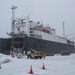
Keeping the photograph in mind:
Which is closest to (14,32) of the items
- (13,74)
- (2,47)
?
(2,47)

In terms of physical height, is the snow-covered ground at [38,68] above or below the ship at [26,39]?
below

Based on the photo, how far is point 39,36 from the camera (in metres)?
60.3

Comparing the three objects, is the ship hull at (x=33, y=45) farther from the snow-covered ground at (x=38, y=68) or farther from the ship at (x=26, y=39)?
the snow-covered ground at (x=38, y=68)

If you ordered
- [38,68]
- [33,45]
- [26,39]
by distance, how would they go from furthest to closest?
[33,45] → [26,39] → [38,68]

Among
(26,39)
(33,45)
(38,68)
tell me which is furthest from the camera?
(33,45)

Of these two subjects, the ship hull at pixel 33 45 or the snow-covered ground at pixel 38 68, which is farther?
the ship hull at pixel 33 45

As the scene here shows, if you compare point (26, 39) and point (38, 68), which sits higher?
point (26, 39)

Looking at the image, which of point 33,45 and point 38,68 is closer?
point 38,68

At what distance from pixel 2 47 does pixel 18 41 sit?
4744 mm

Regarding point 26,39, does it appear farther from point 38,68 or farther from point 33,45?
point 38,68

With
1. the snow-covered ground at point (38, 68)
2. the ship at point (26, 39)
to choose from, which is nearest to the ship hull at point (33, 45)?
the ship at point (26, 39)

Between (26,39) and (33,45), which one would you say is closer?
(26,39)

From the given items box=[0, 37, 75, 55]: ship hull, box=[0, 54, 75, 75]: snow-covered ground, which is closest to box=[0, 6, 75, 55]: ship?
box=[0, 37, 75, 55]: ship hull

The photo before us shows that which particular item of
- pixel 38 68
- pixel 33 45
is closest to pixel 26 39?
pixel 33 45
